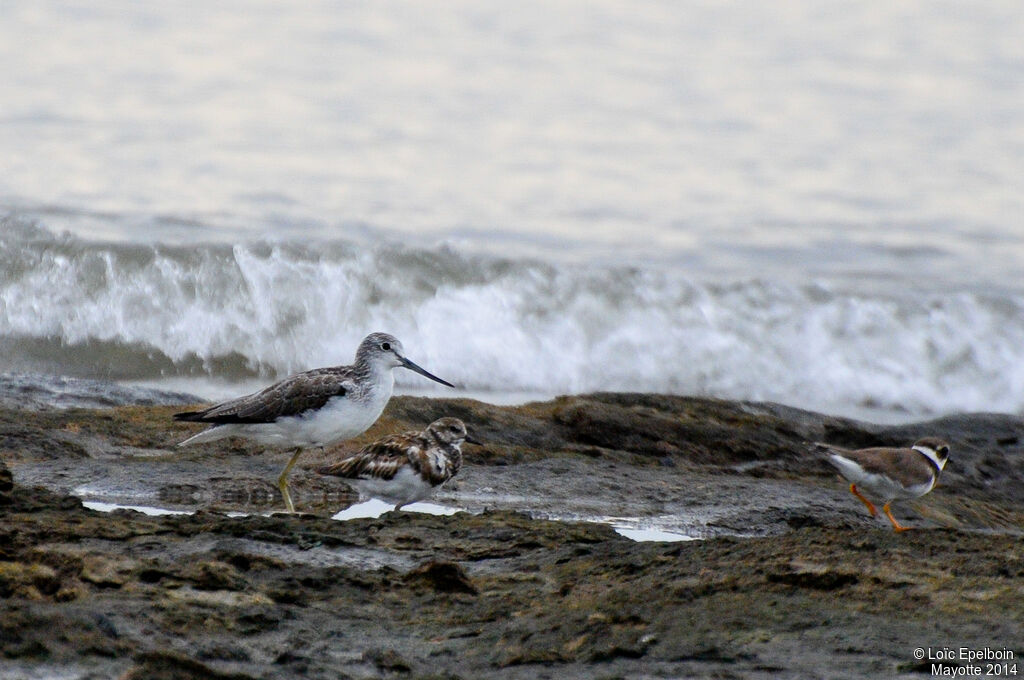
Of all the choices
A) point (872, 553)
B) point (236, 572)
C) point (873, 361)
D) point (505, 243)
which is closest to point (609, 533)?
point (872, 553)

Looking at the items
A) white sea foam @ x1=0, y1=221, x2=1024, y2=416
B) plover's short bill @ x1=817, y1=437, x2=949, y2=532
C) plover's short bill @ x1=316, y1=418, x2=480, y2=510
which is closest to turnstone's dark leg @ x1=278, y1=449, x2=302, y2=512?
plover's short bill @ x1=316, y1=418, x2=480, y2=510

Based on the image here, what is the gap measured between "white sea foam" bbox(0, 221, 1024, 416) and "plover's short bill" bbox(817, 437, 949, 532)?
6.40 metres

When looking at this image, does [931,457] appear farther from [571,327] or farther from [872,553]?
[571,327]

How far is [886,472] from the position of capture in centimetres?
773

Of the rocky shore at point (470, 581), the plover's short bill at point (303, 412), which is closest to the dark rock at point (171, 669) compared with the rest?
the rocky shore at point (470, 581)

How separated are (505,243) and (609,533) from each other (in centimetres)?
1227

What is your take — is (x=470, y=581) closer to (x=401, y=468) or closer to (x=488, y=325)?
(x=401, y=468)

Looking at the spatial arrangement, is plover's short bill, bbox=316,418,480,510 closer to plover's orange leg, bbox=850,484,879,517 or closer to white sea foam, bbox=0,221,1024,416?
plover's orange leg, bbox=850,484,879,517

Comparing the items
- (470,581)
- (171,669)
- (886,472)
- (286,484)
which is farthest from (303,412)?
(171,669)

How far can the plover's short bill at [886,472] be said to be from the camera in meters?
7.74

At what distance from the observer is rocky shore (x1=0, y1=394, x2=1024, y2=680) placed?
441cm

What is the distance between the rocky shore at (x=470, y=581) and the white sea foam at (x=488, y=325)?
20.3ft

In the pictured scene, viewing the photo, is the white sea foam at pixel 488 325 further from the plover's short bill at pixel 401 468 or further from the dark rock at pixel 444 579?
the dark rock at pixel 444 579

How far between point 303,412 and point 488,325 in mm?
8072
